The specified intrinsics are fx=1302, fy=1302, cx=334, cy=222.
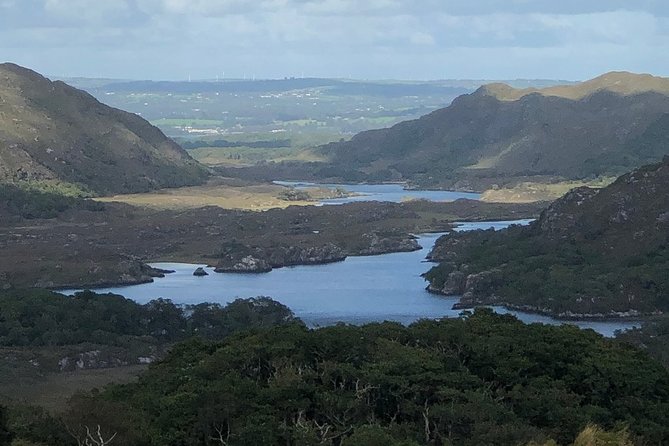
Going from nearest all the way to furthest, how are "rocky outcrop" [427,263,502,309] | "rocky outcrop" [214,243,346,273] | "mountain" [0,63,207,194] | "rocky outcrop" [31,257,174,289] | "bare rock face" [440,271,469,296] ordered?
"rocky outcrop" [427,263,502,309] < "bare rock face" [440,271,469,296] < "rocky outcrop" [31,257,174,289] < "rocky outcrop" [214,243,346,273] < "mountain" [0,63,207,194]

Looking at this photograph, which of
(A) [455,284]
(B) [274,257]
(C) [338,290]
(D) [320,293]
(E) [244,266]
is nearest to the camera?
(D) [320,293]

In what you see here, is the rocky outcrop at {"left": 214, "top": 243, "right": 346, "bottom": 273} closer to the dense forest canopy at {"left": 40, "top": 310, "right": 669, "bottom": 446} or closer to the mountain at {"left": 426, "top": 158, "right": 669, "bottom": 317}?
the mountain at {"left": 426, "top": 158, "right": 669, "bottom": 317}

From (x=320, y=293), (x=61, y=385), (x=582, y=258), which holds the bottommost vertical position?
(x=320, y=293)

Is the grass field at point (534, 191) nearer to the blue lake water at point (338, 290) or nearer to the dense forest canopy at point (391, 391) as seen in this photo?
the blue lake water at point (338, 290)

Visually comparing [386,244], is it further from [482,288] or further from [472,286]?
[482,288]

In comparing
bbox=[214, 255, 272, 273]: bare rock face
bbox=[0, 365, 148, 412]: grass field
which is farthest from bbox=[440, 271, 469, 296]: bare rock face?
bbox=[0, 365, 148, 412]: grass field

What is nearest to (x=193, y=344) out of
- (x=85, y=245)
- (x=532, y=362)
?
(x=532, y=362)

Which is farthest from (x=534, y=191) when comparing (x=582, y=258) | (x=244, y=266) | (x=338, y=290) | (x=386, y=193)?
(x=338, y=290)
